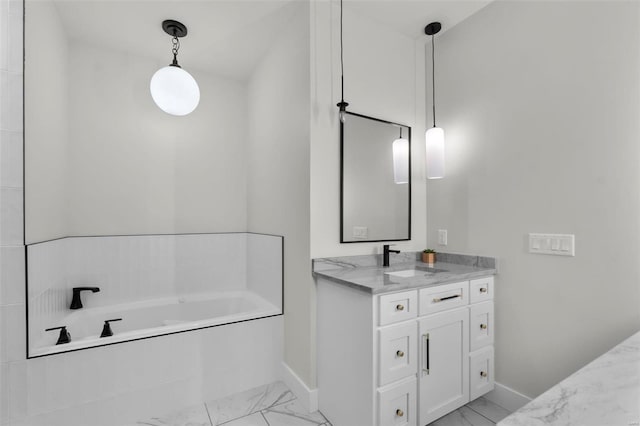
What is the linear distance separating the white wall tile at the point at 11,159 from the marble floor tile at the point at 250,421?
1729 millimetres

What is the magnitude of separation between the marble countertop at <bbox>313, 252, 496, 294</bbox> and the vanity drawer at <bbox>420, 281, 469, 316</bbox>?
0.14 feet

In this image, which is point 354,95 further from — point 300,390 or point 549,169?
point 300,390

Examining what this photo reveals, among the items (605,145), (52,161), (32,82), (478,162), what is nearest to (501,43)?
(478,162)

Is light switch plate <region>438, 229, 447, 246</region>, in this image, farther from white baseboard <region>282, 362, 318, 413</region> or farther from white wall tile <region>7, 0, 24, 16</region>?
white wall tile <region>7, 0, 24, 16</region>

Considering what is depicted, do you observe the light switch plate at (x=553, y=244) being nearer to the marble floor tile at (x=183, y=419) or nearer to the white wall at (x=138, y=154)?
the marble floor tile at (x=183, y=419)

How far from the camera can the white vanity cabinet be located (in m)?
1.46

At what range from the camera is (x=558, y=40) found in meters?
1.68

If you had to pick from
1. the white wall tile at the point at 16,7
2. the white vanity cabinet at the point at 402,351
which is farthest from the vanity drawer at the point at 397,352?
the white wall tile at the point at 16,7

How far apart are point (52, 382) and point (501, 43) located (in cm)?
328

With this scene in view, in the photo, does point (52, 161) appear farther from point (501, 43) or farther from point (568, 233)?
point (568, 233)

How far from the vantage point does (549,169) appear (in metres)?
1.71

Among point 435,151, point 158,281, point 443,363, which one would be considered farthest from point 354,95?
point 158,281

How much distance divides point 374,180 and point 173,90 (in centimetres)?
167

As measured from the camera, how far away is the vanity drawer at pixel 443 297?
160 cm
